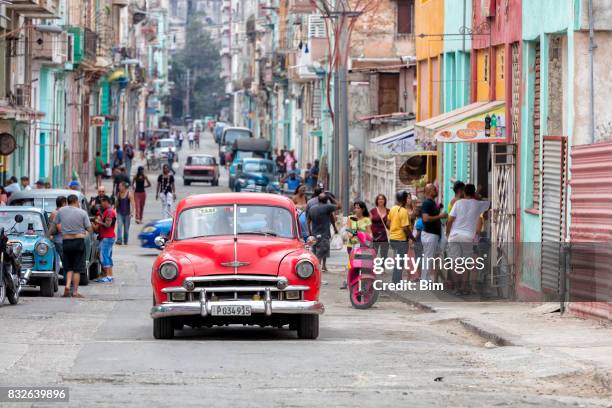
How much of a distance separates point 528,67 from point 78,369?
12.0m

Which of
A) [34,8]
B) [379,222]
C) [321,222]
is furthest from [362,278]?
[34,8]

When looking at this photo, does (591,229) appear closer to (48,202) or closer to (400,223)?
(400,223)

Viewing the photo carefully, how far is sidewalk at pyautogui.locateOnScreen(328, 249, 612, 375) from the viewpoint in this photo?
15945 millimetres

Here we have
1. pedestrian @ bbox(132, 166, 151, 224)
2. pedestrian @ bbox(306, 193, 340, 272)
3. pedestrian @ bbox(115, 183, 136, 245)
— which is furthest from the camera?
pedestrian @ bbox(132, 166, 151, 224)

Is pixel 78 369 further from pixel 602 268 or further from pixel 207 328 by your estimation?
pixel 602 268

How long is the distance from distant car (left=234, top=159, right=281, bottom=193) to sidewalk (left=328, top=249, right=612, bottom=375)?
124 ft

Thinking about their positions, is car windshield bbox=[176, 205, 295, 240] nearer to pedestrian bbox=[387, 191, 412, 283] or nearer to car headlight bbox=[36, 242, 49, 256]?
car headlight bbox=[36, 242, 49, 256]

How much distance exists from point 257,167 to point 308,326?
4930cm

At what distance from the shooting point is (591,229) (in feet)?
61.3

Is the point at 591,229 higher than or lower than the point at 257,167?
lower

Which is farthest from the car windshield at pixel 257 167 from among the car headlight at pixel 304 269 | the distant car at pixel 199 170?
the car headlight at pixel 304 269

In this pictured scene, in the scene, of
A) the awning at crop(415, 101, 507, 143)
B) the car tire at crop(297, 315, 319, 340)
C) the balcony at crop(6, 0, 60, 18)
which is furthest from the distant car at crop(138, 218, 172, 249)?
the car tire at crop(297, 315, 319, 340)

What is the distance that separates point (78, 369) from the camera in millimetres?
14000

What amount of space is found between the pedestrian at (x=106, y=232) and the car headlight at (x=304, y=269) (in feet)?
39.9
